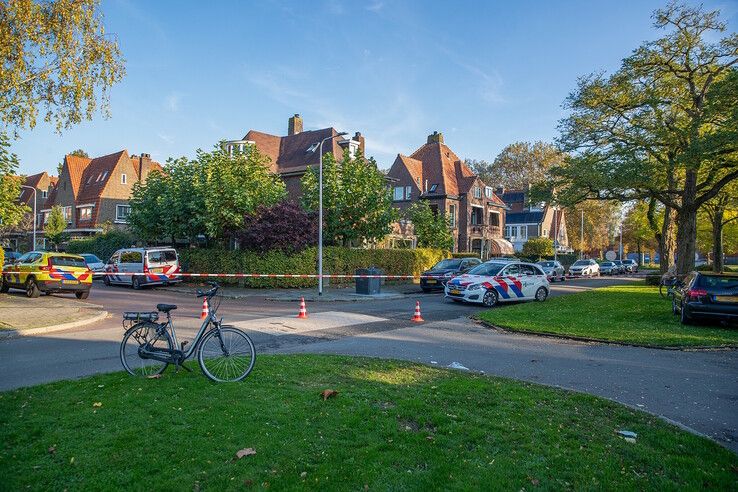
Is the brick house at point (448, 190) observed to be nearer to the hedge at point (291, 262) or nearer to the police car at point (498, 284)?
the hedge at point (291, 262)

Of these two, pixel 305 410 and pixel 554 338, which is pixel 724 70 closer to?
Result: pixel 554 338

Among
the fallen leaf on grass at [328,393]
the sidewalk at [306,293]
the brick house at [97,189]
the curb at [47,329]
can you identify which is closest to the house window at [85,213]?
the brick house at [97,189]

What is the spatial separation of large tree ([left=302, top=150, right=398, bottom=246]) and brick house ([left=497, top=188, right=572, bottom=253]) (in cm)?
4977

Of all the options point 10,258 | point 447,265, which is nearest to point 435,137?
point 447,265

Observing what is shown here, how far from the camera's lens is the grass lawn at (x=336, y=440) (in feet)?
13.1

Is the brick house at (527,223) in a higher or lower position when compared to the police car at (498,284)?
higher

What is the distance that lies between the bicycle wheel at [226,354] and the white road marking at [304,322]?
4.91 metres

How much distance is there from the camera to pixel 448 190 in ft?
168

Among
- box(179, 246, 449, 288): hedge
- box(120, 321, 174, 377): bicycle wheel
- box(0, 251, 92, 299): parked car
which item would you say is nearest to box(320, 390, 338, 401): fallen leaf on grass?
box(120, 321, 174, 377): bicycle wheel

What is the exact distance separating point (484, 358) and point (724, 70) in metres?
21.9

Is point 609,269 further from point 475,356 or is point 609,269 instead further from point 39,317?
point 39,317

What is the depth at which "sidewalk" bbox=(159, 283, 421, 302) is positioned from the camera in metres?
22.3

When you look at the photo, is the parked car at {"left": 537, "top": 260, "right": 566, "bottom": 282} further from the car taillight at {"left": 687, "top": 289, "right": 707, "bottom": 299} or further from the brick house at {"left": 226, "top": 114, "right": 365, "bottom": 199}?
the car taillight at {"left": 687, "top": 289, "right": 707, "bottom": 299}

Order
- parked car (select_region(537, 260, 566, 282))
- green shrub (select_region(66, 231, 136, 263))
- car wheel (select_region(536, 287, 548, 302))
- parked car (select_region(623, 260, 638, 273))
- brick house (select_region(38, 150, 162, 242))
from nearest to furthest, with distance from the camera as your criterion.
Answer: car wheel (select_region(536, 287, 548, 302)), green shrub (select_region(66, 231, 136, 263)), parked car (select_region(537, 260, 566, 282)), brick house (select_region(38, 150, 162, 242)), parked car (select_region(623, 260, 638, 273))
